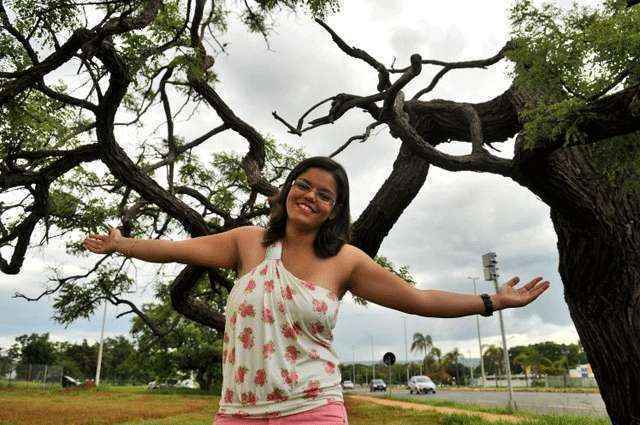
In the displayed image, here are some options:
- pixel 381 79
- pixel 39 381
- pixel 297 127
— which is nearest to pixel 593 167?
pixel 381 79

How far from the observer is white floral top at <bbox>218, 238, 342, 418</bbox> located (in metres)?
1.62

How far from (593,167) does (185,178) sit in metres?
6.90

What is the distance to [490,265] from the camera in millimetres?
14820

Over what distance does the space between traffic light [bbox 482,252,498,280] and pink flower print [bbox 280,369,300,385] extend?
13996 mm

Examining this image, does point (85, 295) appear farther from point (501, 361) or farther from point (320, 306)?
point (501, 361)

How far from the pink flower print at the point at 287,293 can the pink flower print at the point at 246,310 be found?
115 millimetres

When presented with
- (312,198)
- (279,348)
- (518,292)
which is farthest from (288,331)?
(518,292)

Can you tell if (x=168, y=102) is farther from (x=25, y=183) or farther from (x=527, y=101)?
(x=527, y=101)

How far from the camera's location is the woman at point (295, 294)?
1.63 metres

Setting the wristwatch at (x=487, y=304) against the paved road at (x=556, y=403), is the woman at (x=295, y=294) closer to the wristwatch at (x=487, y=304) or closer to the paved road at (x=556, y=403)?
the wristwatch at (x=487, y=304)

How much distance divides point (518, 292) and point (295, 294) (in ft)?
3.55

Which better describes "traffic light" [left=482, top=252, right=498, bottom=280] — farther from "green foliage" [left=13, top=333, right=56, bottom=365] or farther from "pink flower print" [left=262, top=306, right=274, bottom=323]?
"green foliage" [left=13, top=333, right=56, bottom=365]

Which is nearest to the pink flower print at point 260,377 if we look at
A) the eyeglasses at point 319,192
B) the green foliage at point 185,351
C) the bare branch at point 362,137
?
the eyeglasses at point 319,192

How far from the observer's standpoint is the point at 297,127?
19.6 ft
